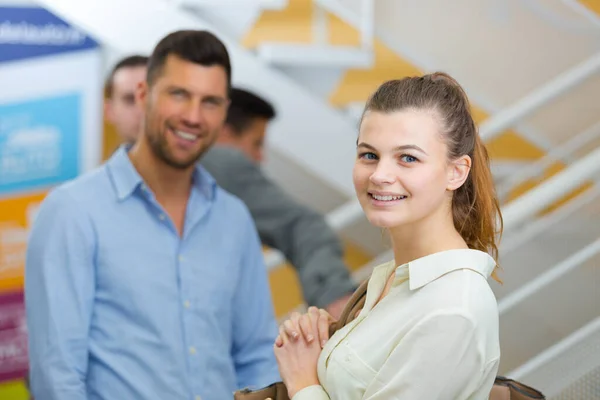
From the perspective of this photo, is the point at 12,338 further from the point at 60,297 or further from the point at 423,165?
the point at 423,165

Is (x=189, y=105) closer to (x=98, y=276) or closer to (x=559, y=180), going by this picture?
(x=98, y=276)

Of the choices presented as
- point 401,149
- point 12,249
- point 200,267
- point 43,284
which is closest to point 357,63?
point 12,249

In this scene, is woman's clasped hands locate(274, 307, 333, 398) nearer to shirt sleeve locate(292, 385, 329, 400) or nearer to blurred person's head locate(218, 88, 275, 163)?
shirt sleeve locate(292, 385, 329, 400)

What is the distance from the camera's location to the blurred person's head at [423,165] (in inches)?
45.9

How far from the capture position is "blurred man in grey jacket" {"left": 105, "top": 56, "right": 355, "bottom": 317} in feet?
8.62

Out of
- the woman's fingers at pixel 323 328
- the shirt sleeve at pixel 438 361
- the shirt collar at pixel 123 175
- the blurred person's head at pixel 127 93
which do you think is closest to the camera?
the shirt sleeve at pixel 438 361

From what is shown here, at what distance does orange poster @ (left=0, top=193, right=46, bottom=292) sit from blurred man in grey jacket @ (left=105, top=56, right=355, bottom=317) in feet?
1.73

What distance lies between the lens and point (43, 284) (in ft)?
5.90

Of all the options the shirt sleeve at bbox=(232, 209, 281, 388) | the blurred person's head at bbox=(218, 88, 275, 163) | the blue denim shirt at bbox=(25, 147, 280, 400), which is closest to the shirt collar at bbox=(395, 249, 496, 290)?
the blue denim shirt at bbox=(25, 147, 280, 400)

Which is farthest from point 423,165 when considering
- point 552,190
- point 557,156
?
point 557,156

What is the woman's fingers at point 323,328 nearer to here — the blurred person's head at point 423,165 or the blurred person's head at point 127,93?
the blurred person's head at point 423,165

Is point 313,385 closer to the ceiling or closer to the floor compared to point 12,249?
closer to the ceiling

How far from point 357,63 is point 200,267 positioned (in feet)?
6.04

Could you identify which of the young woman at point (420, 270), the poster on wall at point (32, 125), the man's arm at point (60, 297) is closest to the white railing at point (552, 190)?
the young woman at point (420, 270)
